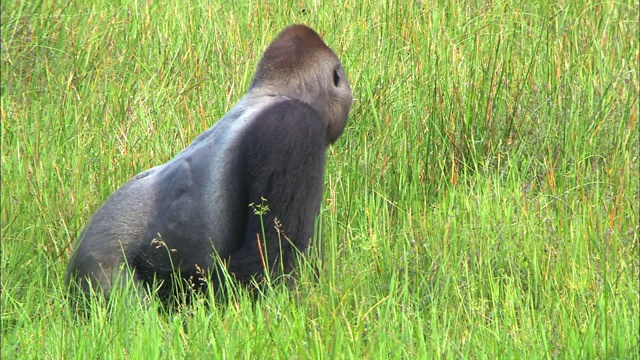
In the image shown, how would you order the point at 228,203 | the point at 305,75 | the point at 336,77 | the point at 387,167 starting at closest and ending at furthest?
the point at 228,203 → the point at 305,75 → the point at 336,77 → the point at 387,167

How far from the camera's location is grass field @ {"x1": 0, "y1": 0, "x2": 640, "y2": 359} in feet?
8.97

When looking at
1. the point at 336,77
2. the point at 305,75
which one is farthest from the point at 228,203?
the point at 336,77

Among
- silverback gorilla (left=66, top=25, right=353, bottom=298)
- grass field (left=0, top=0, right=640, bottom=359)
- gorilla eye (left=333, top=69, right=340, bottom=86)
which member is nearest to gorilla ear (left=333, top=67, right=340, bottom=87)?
gorilla eye (left=333, top=69, right=340, bottom=86)

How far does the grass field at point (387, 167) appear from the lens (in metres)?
2.73

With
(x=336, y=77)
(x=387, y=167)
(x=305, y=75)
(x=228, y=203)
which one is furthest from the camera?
(x=387, y=167)

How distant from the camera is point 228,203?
3172mm

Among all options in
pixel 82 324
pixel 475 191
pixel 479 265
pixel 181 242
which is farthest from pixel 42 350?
pixel 475 191

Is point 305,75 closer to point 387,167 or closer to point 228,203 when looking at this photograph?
point 228,203

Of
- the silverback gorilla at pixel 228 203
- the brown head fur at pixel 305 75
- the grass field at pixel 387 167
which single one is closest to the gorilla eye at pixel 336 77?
the brown head fur at pixel 305 75

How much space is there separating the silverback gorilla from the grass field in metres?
0.15

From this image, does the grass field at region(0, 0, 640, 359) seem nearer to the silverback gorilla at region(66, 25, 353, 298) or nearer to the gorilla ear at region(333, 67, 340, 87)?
the silverback gorilla at region(66, 25, 353, 298)

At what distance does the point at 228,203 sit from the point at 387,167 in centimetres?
113

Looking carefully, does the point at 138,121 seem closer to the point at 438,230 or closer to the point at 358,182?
the point at 358,182

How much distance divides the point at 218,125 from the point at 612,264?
140 centimetres
